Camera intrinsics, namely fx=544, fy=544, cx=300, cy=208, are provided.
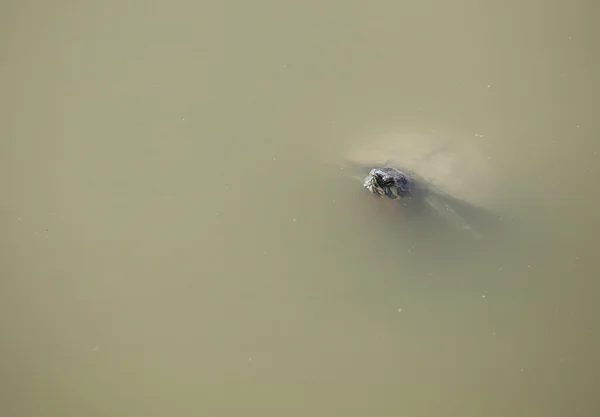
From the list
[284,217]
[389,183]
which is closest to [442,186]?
[389,183]

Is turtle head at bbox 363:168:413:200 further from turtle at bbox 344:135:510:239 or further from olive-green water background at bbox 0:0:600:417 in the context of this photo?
olive-green water background at bbox 0:0:600:417

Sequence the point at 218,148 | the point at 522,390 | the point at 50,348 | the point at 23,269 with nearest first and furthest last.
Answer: the point at 522,390 → the point at 50,348 → the point at 23,269 → the point at 218,148

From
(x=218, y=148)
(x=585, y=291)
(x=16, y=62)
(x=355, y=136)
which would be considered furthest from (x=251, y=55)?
(x=585, y=291)

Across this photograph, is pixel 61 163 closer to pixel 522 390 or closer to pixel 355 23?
pixel 355 23

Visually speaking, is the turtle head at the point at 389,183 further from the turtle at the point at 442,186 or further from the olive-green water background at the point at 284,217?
the olive-green water background at the point at 284,217

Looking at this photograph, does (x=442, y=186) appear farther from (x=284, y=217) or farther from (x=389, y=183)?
(x=284, y=217)

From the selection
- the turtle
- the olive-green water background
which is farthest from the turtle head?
the olive-green water background
